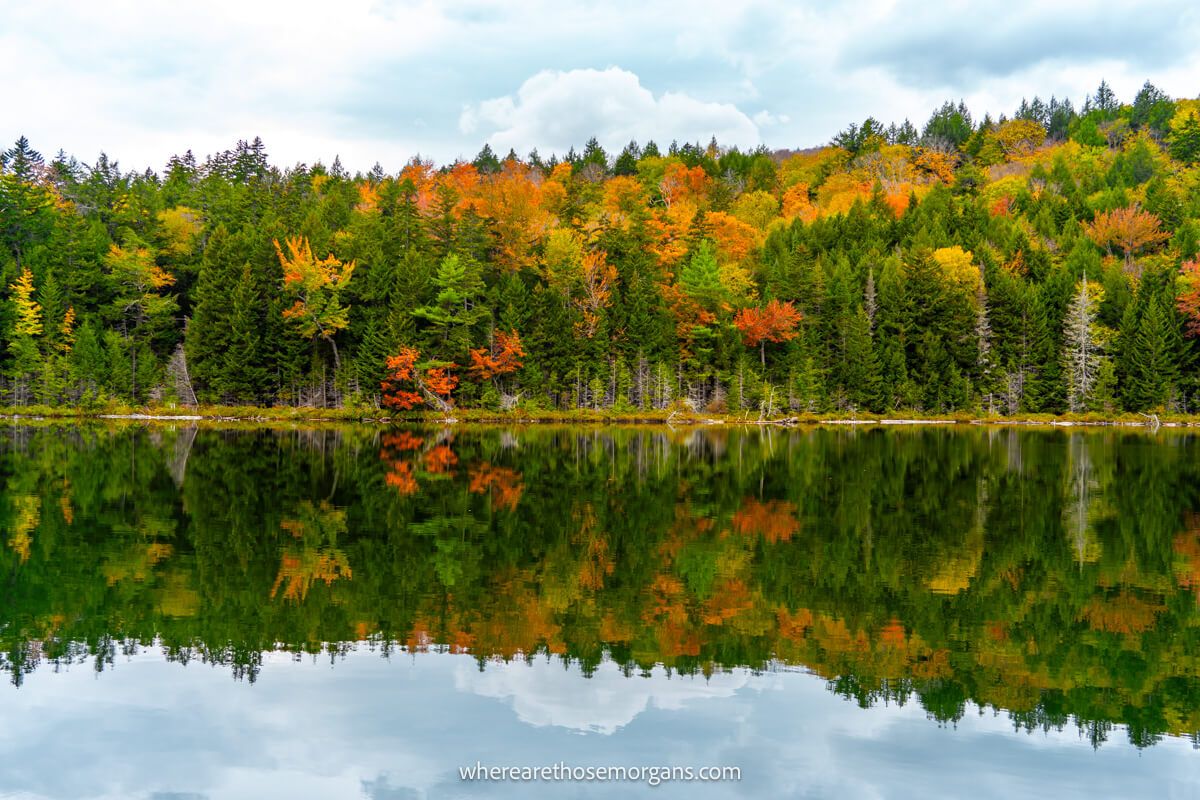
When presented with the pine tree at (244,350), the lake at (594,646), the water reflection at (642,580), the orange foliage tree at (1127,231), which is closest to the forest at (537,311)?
the pine tree at (244,350)

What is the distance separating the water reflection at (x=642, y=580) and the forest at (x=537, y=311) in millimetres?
43958

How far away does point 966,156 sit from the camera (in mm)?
143375

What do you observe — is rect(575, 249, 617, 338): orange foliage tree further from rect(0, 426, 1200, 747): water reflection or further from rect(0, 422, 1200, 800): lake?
rect(0, 422, 1200, 800): lake

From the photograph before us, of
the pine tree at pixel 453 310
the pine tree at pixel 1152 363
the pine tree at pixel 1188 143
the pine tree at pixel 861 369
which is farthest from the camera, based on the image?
the pine tree at pixel 1188 143

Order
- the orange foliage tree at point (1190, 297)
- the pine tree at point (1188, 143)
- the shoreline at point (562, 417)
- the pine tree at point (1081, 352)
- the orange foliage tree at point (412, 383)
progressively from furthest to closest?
1. the pine tree at point (1188, 143)
2. the pine tree at point (1081, 352)
3. the orange foliage tree at point (1190, 297)
4. the shoreline at point (562, 417)
5. the orange foliage tree at point (412, 383)

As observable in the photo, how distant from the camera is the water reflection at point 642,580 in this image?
34.1 ft

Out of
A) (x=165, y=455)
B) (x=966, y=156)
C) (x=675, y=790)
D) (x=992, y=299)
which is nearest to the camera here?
(x=675, y=790)

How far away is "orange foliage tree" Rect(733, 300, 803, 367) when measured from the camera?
7600cm

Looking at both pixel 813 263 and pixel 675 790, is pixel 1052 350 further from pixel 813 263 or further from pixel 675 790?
pixel 675 790

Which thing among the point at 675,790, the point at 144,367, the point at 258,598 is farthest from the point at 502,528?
the point at 144,367

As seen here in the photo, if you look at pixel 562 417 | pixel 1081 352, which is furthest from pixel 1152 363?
pixel 562 417

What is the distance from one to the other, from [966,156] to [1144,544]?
141 m

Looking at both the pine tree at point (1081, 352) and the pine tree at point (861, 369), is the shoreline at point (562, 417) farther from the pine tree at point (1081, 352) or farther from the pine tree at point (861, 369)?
the pine tree at point (1081, 352)

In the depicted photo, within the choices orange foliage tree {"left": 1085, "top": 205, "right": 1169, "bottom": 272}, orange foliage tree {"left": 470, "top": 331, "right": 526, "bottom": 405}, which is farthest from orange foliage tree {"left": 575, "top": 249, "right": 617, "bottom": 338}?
orange foliage tree {"left": 1085, "top": 205, "right": 1169, "bottom": 272}
